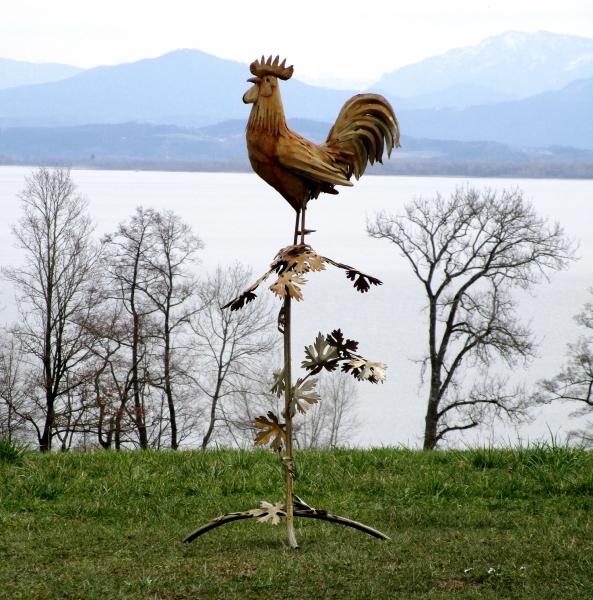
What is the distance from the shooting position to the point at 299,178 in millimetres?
4535

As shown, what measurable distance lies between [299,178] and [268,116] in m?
0.42

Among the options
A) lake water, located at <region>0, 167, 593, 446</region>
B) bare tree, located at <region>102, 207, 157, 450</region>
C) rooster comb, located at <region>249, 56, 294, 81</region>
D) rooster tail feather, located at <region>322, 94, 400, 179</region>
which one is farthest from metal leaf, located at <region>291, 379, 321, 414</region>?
bare tree, located at <region>102, 207, 157, 450</region>

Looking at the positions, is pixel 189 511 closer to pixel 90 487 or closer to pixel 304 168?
pixel 90 487

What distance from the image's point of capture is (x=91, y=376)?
2422 cm

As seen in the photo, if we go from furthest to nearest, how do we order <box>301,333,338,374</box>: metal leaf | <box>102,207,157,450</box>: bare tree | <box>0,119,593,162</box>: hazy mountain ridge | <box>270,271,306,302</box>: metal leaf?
<box>0,119,593,162</box>: hazy mountain ridge
<box>102,207,157,450</box>: bare tree
<box>301,333,338,374</box>: metal leaf
<box>270,271,306,302</box>: metal leaf

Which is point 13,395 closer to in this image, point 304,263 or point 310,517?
point 310,517

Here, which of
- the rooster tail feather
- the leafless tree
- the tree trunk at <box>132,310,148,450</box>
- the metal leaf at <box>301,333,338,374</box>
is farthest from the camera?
the tree trunk at <box>132,310,148,450</box>

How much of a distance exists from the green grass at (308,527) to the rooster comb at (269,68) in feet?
9.72

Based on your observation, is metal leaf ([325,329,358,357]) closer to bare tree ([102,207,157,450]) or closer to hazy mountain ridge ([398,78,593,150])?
bare tree ([102,207,157,450])

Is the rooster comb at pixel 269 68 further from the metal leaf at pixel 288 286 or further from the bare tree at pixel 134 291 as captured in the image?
the bare tree at pixel 134 291

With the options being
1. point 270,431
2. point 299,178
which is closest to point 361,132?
point 299,178

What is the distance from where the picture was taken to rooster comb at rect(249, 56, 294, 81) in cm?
438

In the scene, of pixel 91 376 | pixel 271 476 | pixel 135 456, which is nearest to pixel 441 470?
pixel 271 476

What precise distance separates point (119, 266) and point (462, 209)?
40.6 feet
